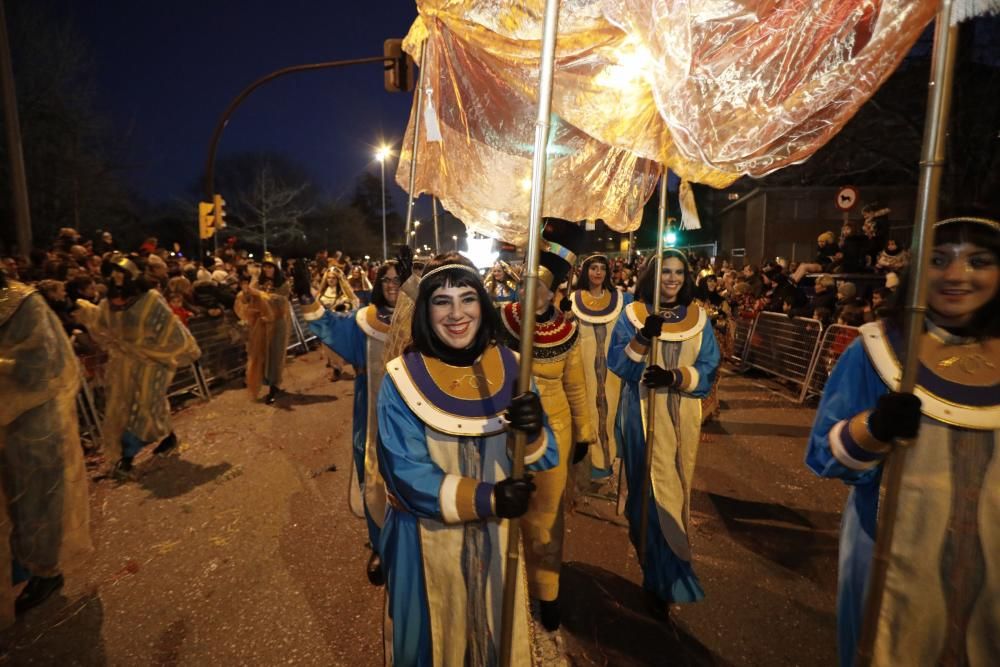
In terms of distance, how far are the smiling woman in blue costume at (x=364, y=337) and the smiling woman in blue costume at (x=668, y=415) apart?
172 cm

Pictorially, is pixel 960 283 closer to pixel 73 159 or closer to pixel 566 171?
pixel 566 171

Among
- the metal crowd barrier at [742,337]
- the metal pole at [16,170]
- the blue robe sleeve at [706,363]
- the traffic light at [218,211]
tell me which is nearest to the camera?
the blue robe sleeve at [706,363]

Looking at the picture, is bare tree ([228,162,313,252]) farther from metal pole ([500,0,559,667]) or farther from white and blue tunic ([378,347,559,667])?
metal pole ([500,0,559,667])

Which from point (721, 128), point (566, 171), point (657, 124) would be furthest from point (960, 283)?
point (566, 171)

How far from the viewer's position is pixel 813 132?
1933 millimetres

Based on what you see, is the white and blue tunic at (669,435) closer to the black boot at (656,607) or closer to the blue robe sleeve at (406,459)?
the black boot at (656,607)

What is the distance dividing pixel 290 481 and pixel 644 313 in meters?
3.90

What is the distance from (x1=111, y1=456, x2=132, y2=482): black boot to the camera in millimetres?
5227

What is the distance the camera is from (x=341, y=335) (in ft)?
12.9

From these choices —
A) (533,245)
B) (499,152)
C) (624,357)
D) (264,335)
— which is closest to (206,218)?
(264,335)

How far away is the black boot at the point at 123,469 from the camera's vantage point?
206 inches

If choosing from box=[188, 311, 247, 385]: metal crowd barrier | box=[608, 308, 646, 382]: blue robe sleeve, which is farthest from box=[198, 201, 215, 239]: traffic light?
box=[608, 308, 646, 382]: blue robe sleeve

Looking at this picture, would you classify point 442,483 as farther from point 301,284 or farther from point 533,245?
point 301,284

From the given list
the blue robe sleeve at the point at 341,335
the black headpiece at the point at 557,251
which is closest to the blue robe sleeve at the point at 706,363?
the black headpiece at the point at 557,251
